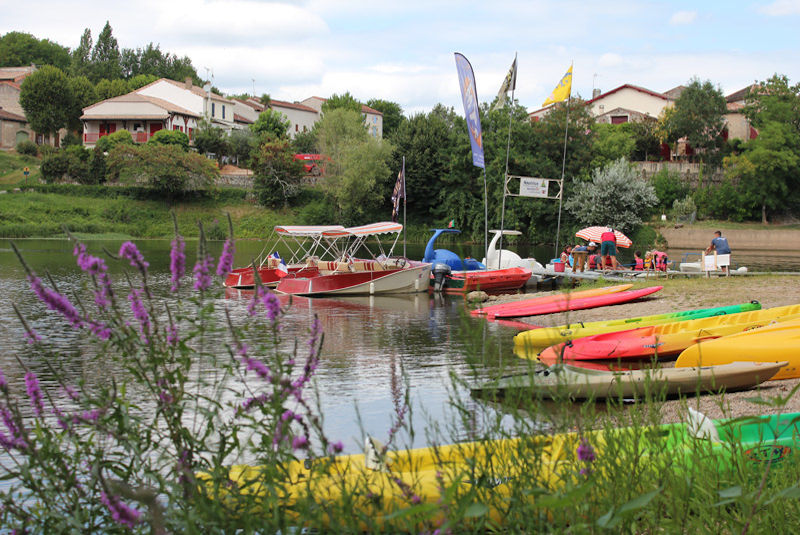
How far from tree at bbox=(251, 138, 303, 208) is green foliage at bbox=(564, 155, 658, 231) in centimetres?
2449

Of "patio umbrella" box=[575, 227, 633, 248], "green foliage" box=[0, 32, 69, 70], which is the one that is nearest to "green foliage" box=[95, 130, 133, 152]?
"patio umbrella" box=[575, 227, 633, 248]

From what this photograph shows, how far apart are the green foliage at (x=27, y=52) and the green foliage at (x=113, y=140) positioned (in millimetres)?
54244

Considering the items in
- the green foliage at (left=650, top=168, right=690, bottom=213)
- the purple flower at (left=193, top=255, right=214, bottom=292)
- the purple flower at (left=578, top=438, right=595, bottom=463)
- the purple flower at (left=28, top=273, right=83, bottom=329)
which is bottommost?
the purple flower at (left=578, top=438, right=595, bottom=463)

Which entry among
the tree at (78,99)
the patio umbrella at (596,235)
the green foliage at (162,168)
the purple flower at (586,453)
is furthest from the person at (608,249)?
the tree at (78,99)

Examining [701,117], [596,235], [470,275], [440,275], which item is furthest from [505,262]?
[701,117]

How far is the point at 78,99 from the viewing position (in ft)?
255

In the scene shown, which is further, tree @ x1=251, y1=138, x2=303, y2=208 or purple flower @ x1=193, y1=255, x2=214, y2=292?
tree @ x1=251, y1=138, x2=303, y2=208

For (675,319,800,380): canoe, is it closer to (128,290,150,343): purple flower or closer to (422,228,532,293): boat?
(128,290,150,343): purple flower

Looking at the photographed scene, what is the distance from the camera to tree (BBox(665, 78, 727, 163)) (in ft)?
192

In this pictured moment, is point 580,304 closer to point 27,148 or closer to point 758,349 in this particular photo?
point 758,349

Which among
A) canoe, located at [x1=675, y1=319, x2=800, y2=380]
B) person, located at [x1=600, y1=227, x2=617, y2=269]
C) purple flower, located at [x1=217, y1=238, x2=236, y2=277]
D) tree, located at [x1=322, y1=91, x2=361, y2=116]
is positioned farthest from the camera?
tree, located at [x1=322, y1=91, x2=361, y2=116]

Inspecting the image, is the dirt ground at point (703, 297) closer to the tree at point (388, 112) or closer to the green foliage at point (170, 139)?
the green foliage at point (170, 139)

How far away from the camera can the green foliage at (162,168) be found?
59062 millimetres

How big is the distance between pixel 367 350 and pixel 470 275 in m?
10.0
